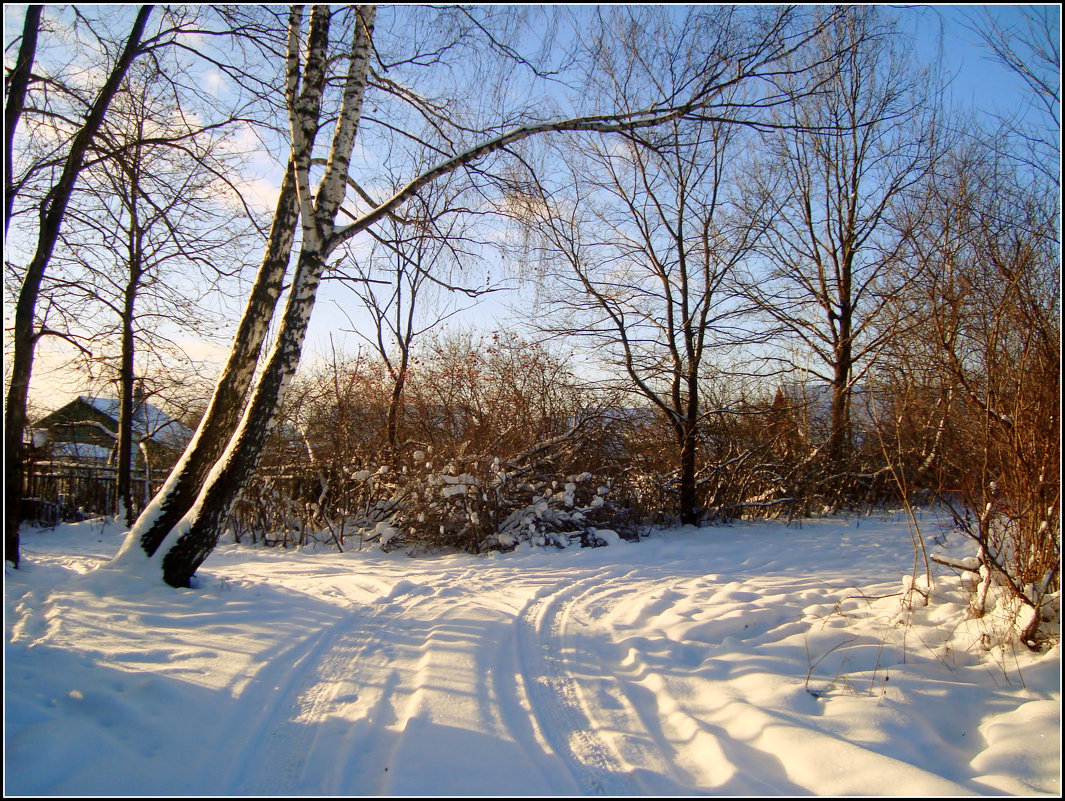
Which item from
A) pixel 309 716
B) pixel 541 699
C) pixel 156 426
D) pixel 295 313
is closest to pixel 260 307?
pixel 295 313

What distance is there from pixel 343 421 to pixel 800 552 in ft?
28.0

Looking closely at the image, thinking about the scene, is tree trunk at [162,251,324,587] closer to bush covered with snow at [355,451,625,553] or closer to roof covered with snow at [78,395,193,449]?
bush covered with snow at [355,451,625,553]

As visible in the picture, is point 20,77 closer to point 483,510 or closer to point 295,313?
point 295,313

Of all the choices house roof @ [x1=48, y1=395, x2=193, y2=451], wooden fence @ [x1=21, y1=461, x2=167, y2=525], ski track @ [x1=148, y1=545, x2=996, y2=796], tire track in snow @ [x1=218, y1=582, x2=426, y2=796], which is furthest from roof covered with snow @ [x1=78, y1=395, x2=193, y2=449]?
tire track in snow @ [x1=218, y1=582, x2=426, y2=796]

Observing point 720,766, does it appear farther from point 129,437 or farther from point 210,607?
point 129,437

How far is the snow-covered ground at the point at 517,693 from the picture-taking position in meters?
2.43

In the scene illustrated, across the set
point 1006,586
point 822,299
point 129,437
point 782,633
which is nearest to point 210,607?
point 782,633

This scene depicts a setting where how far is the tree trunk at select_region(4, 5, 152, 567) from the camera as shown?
5703 millimetres

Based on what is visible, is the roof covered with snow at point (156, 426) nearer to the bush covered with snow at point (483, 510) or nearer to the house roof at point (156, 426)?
the house roof at point (156, 426)

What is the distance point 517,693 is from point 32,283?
6499 mm

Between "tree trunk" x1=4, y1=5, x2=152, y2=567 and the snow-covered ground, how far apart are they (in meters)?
0.88

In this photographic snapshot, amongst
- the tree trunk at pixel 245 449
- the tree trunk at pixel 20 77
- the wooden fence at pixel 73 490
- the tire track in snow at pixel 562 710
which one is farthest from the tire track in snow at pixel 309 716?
the wooden fence at pixel 73 490

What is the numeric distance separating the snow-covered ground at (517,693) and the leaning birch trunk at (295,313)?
1.55 feet

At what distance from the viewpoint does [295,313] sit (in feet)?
18.0
